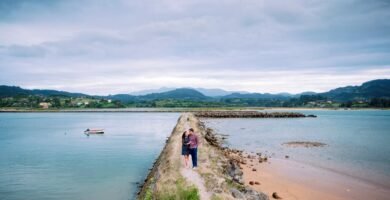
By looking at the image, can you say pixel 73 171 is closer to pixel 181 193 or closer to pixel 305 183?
pixel 181 193

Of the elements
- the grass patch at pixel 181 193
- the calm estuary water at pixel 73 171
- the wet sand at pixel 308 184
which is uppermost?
the grass patch at pixel 181 193

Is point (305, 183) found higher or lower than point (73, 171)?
higher

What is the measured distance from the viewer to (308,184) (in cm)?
2555

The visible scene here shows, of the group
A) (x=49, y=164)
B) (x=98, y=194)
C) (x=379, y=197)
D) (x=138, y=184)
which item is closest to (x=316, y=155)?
(x=379, y=197)

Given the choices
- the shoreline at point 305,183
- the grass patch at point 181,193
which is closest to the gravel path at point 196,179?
the grass patch at point 181,193

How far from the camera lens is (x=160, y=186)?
693 inches

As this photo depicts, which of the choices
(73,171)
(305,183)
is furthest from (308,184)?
(73,171)

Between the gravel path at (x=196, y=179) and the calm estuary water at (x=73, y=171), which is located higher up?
the gravel path at (x=196, y=179)

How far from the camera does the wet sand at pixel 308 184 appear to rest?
22.5 m

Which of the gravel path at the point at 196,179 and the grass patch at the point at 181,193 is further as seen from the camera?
the gravel path at the point at 196,179

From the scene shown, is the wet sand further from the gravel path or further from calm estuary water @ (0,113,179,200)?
calm estuary water @ (0,113,179,200)

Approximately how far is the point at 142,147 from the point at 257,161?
2036 cm

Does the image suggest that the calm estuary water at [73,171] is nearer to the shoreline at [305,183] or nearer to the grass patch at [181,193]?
the grass patch at [181,193]

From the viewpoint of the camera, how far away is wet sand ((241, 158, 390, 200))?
73.8ft
